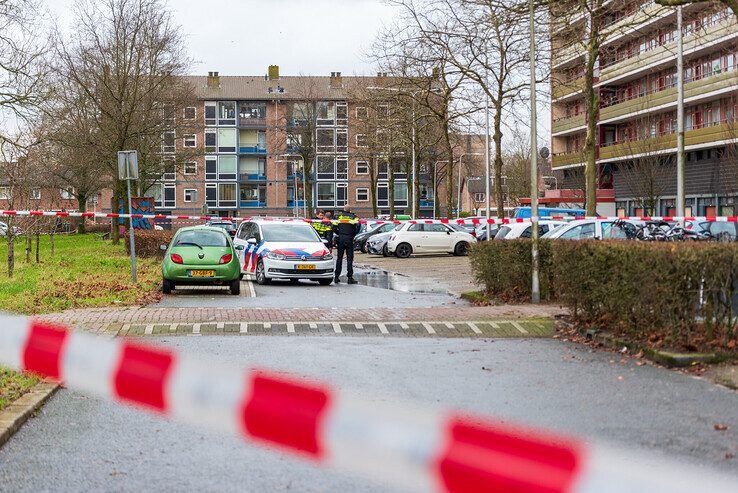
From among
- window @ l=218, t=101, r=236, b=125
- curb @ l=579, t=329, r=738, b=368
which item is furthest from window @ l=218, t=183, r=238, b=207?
curb @ l=579, t=329, r=738, b=368

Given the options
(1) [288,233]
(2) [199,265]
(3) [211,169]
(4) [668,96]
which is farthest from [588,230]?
(3) [211,169]

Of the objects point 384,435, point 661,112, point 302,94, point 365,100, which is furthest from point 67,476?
point 302,94

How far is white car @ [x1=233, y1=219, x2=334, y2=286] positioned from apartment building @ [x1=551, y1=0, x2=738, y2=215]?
16078mm

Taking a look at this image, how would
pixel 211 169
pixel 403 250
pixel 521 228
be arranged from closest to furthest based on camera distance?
pixel 521 228, pixel 403 250, pixel 211 169

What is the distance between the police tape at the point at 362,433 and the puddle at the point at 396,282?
18773mm

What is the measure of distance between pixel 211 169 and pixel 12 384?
98.9m

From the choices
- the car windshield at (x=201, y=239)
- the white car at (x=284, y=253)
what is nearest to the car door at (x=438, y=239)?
the white car at (x=284, y=253)

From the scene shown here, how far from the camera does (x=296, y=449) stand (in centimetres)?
263

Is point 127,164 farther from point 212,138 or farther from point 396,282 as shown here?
point 212,138

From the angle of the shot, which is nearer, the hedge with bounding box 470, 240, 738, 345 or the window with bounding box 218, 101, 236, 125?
the hedge with bounding box 470, 240, 738, 345

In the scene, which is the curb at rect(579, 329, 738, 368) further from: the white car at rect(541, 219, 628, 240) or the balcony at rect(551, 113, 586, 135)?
the balcony at rect(551, 113, 586, 135)

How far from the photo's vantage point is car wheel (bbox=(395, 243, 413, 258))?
4241 centimetres

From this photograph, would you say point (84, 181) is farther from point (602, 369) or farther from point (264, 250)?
point (602, 369)

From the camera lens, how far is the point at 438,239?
4275cm
